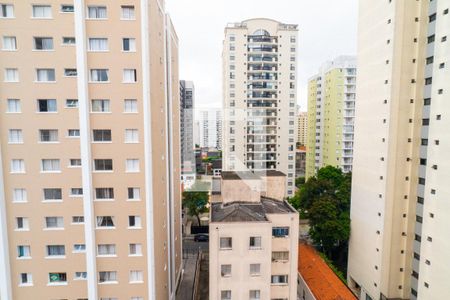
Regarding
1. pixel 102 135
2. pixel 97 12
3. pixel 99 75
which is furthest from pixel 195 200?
pixel 97 12

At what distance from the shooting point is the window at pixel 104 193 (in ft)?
41.1

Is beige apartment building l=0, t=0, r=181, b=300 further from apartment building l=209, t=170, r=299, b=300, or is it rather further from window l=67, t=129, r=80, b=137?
apartment building l=209, t=170, r=299, b=300

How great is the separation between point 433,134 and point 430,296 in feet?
31.9

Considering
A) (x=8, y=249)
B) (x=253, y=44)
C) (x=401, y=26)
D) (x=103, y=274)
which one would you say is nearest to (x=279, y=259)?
(x=103, y=274)

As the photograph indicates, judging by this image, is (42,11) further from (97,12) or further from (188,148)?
(188,148)

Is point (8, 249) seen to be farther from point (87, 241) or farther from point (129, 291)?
point (129, 291)

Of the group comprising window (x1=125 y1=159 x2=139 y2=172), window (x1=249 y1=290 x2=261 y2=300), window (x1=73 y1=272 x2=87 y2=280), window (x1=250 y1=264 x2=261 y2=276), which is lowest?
window (x1=249 y1=290 x2=261 y2=300)

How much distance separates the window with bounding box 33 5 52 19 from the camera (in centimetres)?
1164

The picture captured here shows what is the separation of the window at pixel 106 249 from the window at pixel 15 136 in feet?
22.9

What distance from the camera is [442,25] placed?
45.5 ft

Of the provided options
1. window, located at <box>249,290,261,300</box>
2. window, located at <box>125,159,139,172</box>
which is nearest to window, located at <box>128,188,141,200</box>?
window, located at <box>125,159,139,172</box>

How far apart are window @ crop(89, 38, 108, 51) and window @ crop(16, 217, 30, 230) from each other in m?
9.77

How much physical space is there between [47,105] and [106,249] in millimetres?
8374

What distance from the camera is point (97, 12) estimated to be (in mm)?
11984
